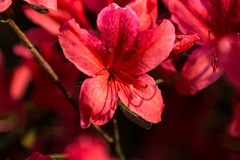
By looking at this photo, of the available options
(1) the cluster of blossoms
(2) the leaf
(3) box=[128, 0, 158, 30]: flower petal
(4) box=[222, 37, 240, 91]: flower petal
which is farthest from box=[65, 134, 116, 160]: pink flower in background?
(4) box=[222, 37, 240, 91]: flower petal

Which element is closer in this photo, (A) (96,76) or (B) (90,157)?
(A) (96,76)

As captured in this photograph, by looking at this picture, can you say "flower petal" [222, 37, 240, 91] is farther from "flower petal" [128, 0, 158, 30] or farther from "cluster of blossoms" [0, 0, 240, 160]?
"flower petal" [128, 0, 158, 30]

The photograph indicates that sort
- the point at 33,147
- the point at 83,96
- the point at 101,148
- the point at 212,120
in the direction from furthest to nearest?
the point at 212,120, the point at 33,147, the point at 101,148, the point at 83,96

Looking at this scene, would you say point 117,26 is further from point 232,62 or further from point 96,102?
point 232,62

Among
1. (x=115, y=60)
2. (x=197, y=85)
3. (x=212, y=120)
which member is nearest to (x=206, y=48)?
(x=197, y=85)

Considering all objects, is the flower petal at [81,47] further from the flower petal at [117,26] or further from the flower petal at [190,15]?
the flower petal at [190,15]

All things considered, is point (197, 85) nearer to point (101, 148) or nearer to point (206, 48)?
point (206, 48)
